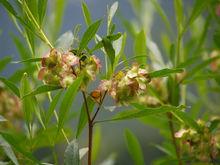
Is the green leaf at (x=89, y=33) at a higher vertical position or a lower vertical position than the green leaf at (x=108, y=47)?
higher

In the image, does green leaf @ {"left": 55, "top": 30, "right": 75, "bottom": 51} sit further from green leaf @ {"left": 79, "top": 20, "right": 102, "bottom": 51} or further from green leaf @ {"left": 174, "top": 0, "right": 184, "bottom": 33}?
green leaf @ {"left": 174, "top": 0, "right": 184, "bottom": 33}

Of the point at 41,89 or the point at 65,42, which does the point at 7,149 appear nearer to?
the point at 41,89

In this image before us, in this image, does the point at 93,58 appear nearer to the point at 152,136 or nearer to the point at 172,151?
the point at 172,151

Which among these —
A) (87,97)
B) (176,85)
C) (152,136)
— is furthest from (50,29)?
(152,136)

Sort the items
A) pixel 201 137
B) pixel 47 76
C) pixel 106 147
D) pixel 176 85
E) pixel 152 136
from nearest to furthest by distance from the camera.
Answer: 1. pixel 47 76
2. pixel 201 137
3. pixel 176 85
4. pixel 106 147
5. pixel 152 136

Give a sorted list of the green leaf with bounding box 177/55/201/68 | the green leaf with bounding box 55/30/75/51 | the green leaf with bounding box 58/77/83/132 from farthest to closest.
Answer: the green leaf with bounding box 177/55/201/68
the green leaf with bounding box 55/30/75/51
the green leaf with bounding box 58/77/83/132

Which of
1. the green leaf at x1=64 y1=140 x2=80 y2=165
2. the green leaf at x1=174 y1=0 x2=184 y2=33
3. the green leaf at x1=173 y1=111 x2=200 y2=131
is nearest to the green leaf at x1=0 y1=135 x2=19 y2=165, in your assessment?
the green leaf at x1=64 y1=140 x2=80 y2=165

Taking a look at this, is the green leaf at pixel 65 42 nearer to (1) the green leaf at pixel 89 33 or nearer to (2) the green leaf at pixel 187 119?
(1) the green leaf at pixel 89 33

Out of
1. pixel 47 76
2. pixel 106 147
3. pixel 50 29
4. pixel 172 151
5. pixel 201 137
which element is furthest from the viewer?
pixel 106 147

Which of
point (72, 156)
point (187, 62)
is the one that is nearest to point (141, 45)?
point (187, 62)

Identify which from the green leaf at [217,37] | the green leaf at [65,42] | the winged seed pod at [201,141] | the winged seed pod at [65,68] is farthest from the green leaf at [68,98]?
the green leaf at [217,37]

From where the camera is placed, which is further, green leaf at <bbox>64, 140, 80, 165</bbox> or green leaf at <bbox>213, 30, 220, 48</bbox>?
green leaf at <bbox>213, 30, 220, 48</bbox>
